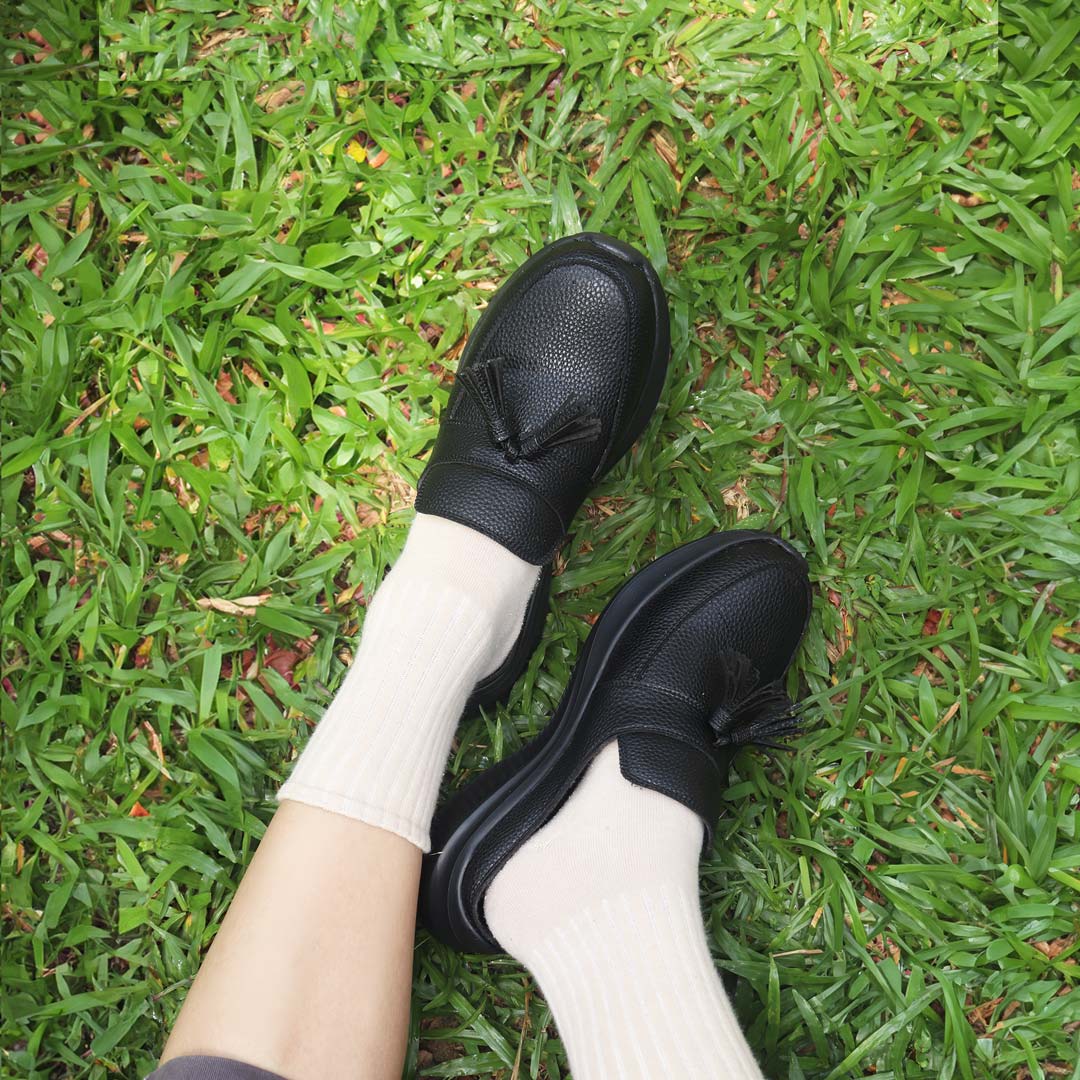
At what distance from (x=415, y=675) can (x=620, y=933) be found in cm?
44

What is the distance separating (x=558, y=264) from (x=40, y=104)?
1.00m

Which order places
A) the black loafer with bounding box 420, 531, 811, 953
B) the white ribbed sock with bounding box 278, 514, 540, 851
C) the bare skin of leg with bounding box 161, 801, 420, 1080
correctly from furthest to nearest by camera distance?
the black loafer with bounding box 420, 531, 811, 953, the white ribbed sock with bounding box 278, 514, 540, 851, the bare skin of leg with bounding box 161, 801, 420, 1080

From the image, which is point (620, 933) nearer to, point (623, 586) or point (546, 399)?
point (623, 586)

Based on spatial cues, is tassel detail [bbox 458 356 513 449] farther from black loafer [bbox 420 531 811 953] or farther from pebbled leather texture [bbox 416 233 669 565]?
black loafer [bbox 420 531 811 953]

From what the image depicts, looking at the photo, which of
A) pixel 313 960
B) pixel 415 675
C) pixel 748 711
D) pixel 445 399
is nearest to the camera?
pixel 313 960

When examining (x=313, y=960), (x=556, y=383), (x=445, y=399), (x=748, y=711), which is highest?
(x=556, y=383)

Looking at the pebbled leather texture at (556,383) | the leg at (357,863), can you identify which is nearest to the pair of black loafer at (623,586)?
the pebbled leather texture at (556,383)

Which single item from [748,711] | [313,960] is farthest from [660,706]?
[313,960]

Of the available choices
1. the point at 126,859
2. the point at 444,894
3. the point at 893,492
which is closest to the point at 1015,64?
the point at 893,492

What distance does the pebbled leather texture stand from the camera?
1361 millimetres

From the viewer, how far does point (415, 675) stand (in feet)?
4.02

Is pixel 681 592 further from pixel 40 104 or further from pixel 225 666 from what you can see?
pixel 40 104

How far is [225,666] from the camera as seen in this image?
58.9 inches

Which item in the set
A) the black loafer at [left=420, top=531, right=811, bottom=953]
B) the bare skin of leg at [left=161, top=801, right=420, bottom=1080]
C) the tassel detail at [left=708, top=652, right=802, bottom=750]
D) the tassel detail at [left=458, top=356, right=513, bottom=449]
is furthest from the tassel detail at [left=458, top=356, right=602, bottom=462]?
the bare skin of leg at [left=161, top=801, right=420, bottom=1080]
